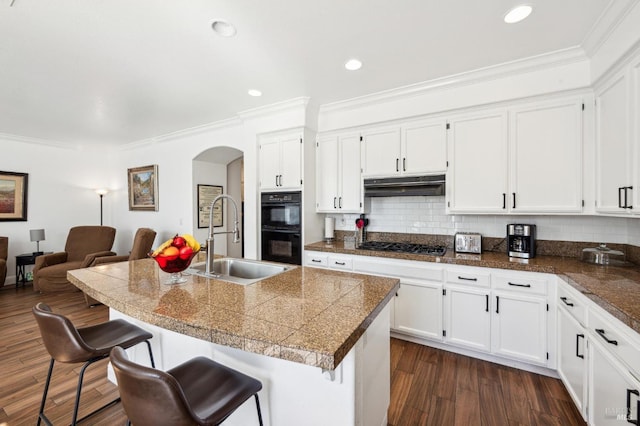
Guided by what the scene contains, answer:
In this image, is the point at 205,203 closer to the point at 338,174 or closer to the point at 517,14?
the point at 338,174

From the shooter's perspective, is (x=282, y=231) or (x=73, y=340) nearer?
(x=73, y=340)

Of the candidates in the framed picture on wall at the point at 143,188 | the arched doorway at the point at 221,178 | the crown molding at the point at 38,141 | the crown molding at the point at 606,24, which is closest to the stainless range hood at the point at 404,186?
the crown molding at the point at 606,24

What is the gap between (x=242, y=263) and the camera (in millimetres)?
2230

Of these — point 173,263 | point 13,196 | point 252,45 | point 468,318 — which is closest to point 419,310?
point 468,318

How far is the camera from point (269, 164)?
365 cm

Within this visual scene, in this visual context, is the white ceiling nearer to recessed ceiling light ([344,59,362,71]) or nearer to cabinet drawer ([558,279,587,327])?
recessed ceiling light ([344,59,362,71])

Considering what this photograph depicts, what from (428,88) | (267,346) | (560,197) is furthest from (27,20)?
(560,197)

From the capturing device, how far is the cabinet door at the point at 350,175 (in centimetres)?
331

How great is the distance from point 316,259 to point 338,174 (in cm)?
109

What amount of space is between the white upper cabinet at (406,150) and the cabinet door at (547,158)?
2.06 feet

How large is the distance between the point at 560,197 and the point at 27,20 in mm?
4223

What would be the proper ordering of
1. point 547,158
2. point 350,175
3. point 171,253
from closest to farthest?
1. point 171,253
2. point 547,158
3. point 350,175

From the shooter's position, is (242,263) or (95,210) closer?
(242,263)

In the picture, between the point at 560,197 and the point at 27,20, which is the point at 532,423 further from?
the point at 27,20
